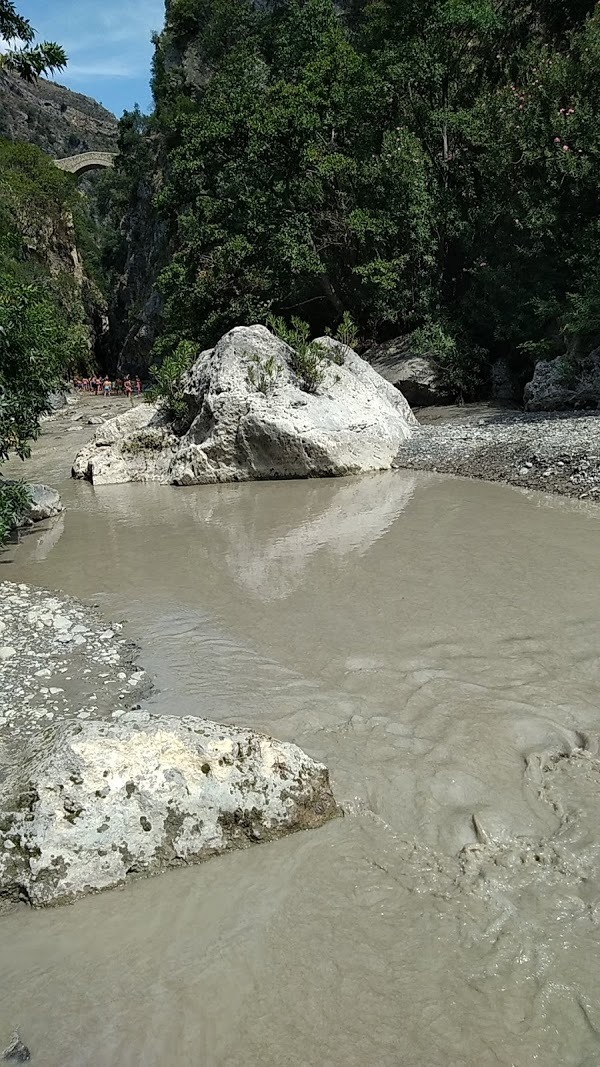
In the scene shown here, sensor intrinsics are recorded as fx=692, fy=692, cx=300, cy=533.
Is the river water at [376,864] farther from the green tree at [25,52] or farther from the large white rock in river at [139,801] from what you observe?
the green tree at [25,52]

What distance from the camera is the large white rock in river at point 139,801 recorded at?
3.02m

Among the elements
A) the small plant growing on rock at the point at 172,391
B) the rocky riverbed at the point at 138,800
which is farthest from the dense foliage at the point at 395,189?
the rocky riverbed at the point at 138,800

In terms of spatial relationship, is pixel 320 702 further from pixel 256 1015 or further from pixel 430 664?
pixel 256 1015

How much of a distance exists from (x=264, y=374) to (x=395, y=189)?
966cm

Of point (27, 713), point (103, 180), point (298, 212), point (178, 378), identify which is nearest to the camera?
point (27, 713)

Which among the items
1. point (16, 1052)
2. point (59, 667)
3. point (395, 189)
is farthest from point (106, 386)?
point (16, 1052)

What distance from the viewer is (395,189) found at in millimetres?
19172

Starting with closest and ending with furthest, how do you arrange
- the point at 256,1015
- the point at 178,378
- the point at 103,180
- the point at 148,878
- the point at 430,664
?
the point at 256,1015
the point at 148,878
the point at 430,664
the point at 178,378
the point at 103,180

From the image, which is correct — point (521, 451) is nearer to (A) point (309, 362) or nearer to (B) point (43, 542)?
(A) point (309, 362)

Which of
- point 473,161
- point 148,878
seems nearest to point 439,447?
point 148,878

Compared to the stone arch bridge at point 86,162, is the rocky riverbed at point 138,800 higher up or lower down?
lower down

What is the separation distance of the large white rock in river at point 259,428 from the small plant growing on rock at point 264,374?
2 cm

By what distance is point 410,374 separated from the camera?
1844 cm

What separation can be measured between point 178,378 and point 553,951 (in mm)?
13522
